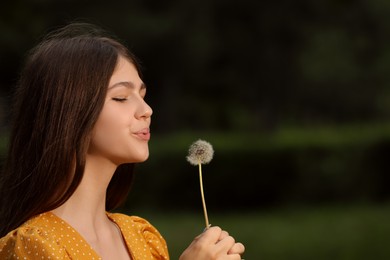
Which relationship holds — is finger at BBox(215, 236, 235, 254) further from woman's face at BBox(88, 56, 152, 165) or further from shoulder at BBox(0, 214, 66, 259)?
shoulder at BBox(0, 214, 66, 259)

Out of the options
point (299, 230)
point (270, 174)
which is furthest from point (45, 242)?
point (270, 174)

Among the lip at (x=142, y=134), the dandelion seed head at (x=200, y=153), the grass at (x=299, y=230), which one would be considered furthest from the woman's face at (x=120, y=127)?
the grass at (x=299, y=230)

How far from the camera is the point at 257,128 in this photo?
17.5 m

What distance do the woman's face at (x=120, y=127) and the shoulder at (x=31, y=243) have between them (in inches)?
11.2

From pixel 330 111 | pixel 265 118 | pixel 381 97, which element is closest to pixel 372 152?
pixel 265 118

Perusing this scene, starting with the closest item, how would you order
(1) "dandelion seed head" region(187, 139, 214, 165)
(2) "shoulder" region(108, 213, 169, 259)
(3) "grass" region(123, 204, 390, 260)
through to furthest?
(1) "dandelion seed head" region(187, 139, 214, 165), (2) "shoulder" region(108, 213, 169, 259), (3) "grass" region(123, 204, 390, 260)

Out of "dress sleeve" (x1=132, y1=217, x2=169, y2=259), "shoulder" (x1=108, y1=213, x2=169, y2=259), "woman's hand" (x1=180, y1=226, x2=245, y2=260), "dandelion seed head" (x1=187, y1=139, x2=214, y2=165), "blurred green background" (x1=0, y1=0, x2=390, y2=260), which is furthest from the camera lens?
"blurred green background" (x1=0, y1=0, x2=390, y2=260)

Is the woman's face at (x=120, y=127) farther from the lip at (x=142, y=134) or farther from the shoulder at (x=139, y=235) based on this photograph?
the shoulder at (x=139, y=235)

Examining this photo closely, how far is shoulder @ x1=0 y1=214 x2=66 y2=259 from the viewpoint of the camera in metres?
2.31

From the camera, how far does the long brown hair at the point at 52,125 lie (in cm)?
238

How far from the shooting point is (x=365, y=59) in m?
21.8

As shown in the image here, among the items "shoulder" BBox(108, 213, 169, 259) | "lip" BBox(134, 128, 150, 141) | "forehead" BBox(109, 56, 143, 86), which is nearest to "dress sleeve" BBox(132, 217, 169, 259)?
"shoulder" BBox(108, 213, 169, 259)

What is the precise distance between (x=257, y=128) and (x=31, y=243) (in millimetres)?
15349

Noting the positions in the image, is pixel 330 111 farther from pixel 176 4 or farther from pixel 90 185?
pixel 90 185
